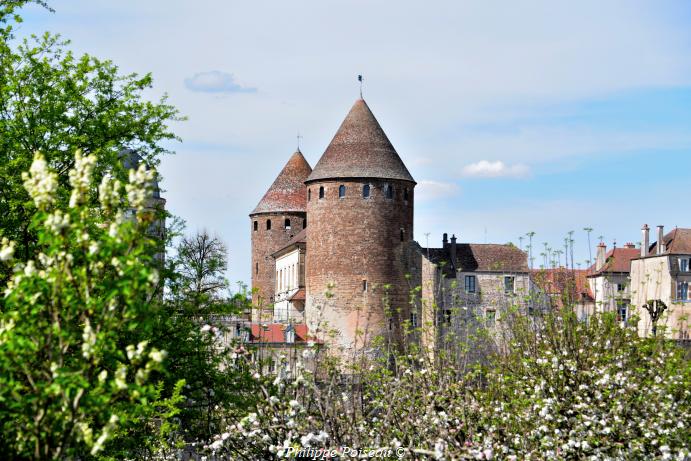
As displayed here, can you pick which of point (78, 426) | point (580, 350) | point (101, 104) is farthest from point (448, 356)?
point (78, 426)

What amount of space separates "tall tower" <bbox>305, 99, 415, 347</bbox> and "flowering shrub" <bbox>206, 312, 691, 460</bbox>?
29.5 meters

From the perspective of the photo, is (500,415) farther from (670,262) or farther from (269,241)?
(269,241)

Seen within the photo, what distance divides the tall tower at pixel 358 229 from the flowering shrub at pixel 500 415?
96.7 ft

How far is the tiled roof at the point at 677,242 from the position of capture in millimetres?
57531

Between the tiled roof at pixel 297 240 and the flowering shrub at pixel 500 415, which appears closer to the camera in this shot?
the flowering shrub at pixel 500 415

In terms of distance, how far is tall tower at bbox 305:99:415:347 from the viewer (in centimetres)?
4566

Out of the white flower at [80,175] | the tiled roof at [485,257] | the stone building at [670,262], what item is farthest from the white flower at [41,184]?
the stone building at [670,262]

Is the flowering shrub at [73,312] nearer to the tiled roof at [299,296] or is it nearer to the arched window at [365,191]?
the arched window at [365,191]

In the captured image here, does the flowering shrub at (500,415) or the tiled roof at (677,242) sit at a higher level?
the tiled roof at (677,242)

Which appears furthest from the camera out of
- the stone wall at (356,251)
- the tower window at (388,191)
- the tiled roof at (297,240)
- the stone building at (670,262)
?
the stone building at (670,262)

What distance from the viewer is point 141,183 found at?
602 centimetres

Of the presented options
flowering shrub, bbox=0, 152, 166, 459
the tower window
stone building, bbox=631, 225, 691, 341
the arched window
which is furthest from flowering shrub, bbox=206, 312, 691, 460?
stone building, bbox=631, 225, 691, 341

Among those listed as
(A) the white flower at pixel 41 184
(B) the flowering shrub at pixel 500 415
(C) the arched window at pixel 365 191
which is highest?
(C) the arched window at pixel 365 191

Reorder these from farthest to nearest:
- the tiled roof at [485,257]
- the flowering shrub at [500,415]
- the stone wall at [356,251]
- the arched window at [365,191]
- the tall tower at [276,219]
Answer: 1. the tall tower at [276,219]
2. the tiled roof at [485,257]
3. the arched window at [365,191]
4. the stone wall at [356,251]
5. the flowering shrub at [500,415]
